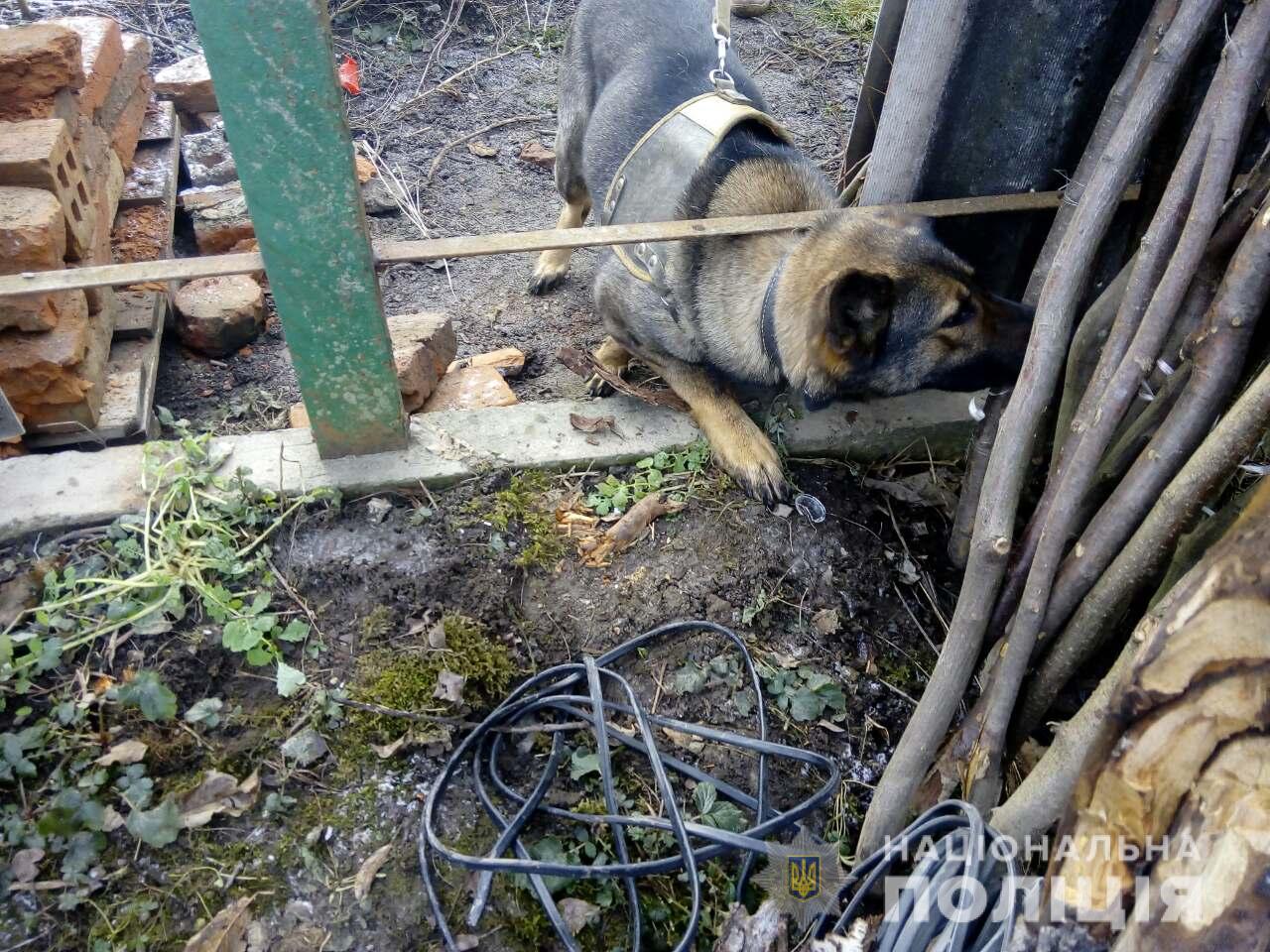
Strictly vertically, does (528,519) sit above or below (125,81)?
below

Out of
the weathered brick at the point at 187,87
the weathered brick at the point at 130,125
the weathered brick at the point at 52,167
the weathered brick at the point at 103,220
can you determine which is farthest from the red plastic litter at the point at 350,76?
the weathered brick at the point at 52,167

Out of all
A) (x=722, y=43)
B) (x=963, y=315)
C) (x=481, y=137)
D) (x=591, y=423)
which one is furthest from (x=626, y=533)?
(x=481, y=137)

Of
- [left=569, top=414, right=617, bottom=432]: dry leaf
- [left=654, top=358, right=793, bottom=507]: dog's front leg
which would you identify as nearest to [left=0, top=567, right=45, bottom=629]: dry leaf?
[left=569, top=414, right=617, bottom=432]: dry leaf

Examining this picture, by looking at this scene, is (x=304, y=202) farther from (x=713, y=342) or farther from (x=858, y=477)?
(x=858, y=477)

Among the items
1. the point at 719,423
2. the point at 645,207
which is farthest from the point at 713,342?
the point at 645,207

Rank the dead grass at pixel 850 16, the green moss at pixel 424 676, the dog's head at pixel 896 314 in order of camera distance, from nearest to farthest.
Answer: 1. the green moss at pixel 424 676
2. the dog's head at pixel 896 314
3. the dead grass at pixel 850 16

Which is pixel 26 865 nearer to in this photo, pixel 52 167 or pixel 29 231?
pixel 29 231

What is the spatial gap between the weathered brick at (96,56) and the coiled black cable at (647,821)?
3.26 meters

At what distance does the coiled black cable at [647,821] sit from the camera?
1.73 meters

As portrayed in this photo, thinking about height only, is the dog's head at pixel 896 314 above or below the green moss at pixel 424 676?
above

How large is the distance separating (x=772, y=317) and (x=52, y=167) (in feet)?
8.54

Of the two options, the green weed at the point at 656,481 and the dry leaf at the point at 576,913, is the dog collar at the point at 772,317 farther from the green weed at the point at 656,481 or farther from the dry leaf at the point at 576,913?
the dry leaf at the point at 576,913

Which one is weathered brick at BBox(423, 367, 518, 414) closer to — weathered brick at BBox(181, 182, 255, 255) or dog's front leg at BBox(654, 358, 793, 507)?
dog's front leg at BBox(654, 358, 793, 507)

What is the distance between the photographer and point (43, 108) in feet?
11.3
